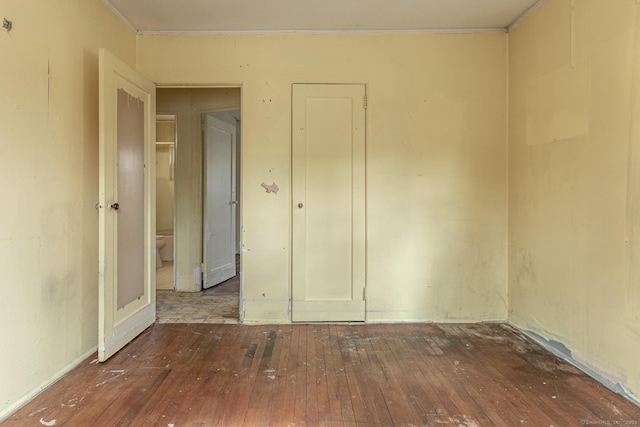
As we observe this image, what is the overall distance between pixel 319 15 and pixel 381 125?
100 cm

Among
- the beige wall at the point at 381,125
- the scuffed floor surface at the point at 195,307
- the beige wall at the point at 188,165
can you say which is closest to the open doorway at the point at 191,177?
the beige wall at the point at 188,165

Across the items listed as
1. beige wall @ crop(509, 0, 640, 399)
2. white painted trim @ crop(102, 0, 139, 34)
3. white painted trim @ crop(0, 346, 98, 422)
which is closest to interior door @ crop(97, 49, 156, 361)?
white painted trim @ crop(0, 346, 98, 422)

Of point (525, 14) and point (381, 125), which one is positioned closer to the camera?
point (525, 14)

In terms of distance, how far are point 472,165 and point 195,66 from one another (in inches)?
100

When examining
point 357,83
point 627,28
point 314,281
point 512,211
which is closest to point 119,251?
point 314,281

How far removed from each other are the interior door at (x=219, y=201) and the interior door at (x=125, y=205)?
1178 mm

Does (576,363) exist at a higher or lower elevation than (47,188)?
lower

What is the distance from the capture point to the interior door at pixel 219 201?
4.18 metres

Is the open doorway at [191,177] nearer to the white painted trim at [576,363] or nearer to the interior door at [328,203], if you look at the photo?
the interior door at [328,203]

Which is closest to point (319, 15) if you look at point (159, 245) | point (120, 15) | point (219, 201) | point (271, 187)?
point (271, 187)

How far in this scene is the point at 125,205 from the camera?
2576mm

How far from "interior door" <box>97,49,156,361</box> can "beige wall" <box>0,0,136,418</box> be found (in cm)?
16

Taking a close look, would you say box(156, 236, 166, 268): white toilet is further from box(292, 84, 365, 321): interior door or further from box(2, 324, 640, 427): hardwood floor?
box(292, 84, 365, 321): interior door

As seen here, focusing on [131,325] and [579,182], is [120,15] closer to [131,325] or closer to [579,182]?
[131,325]
